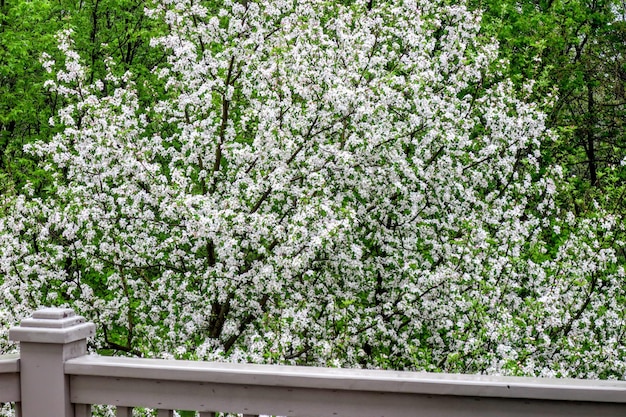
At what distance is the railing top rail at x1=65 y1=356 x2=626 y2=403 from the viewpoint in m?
1.87

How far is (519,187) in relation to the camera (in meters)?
7.74

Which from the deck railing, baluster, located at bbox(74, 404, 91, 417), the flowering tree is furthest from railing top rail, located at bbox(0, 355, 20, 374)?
the flowering tree

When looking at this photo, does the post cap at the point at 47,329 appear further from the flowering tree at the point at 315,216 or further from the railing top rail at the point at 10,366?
the flowering tree at the point at 315,216

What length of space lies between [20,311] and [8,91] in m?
9.43

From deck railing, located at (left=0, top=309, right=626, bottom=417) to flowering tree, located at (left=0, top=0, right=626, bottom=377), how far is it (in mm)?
4198

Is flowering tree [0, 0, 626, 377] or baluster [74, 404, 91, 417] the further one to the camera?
flowering tree [0, 0, 626, 377]

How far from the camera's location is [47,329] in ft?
7.06

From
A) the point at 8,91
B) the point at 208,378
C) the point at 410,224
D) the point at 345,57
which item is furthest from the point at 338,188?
the point at 8,91

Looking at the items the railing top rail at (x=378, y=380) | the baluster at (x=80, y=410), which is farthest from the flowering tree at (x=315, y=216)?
the railing top rail at (x=378, y=380)

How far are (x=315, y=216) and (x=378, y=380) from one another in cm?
454

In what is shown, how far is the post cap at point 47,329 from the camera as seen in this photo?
7.02 ft

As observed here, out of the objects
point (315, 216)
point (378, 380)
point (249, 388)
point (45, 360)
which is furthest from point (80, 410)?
point (315, 216)

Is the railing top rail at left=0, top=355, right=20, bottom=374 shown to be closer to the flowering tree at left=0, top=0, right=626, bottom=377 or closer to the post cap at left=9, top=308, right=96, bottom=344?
the post cap at left=9, top=308, right=96, bottom=344

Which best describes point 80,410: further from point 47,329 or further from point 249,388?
point 249,388
